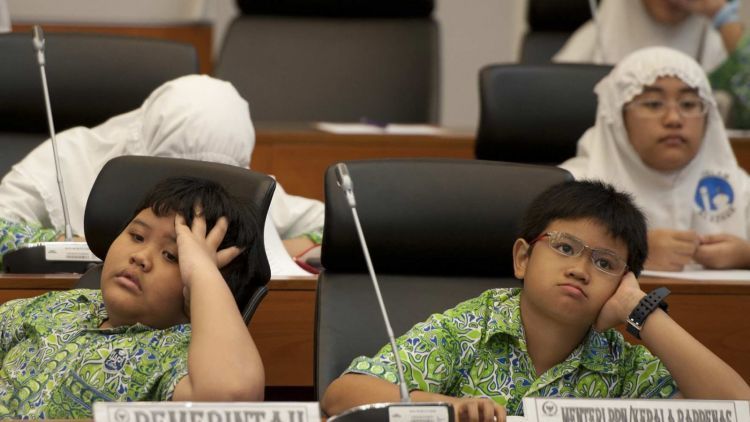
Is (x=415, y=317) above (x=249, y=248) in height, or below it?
below

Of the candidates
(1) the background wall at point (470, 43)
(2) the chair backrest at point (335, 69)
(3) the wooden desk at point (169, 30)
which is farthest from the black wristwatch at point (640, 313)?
(1) the background wall at point (470, 43)

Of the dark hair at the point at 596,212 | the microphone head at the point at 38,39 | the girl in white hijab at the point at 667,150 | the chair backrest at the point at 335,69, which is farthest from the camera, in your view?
the chair backrest at the point at 335,69

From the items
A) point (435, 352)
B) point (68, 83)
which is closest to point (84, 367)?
point (435, 352)

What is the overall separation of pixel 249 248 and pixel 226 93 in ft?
3.99

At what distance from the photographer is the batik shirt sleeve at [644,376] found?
2158 millimetres

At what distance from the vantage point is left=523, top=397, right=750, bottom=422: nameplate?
5.86 feet

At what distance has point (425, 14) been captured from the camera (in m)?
4.95

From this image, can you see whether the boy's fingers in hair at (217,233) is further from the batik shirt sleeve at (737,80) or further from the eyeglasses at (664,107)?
the batik shirt sleeve at (737,80)

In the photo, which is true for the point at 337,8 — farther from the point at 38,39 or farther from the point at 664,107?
the point at 38,39

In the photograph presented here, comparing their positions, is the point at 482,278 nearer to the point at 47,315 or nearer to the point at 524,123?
the point at 47,315

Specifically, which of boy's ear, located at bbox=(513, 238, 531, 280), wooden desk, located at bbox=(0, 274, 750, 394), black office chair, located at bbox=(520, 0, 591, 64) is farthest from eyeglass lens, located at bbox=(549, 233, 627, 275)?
black office chair, located at bbox=(520, 0, 591, 64)

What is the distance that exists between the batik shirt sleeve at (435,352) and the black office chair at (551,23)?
2806 millimetres

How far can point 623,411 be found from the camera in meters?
1.80

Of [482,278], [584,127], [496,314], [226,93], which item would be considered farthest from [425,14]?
[496,314]
